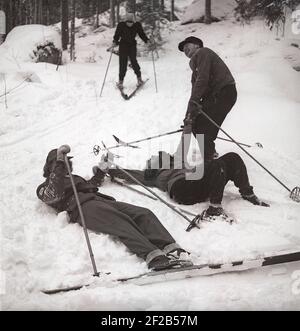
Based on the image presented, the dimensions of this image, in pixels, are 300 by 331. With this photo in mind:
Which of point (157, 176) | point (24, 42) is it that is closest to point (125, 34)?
point (24, 42)

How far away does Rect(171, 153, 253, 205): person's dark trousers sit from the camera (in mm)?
4562

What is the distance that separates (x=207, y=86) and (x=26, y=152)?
9.60 ft

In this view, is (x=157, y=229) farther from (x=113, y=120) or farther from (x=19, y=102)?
(x=19, y=102)

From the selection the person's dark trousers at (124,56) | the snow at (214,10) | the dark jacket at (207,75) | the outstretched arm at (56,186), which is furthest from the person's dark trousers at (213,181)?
the snow at (214,10)

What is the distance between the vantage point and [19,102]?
27.1 ft

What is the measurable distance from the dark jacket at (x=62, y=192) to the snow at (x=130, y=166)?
0.13 meters

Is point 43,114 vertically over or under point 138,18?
under

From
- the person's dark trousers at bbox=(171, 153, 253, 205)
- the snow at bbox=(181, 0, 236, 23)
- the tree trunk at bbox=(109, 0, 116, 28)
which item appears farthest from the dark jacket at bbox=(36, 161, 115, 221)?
the tree trunk at bbox=(109, 0, 116, 28)

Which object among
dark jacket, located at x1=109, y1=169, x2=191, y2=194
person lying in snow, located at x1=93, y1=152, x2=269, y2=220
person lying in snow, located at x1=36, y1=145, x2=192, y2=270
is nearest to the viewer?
person lying in snow, located at x1=36, y1=145, x2=192, y2=270

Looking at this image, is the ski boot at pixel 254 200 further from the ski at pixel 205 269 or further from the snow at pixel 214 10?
the snow at pixel 214 10

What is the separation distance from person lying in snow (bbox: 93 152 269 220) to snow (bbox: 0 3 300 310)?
15cm

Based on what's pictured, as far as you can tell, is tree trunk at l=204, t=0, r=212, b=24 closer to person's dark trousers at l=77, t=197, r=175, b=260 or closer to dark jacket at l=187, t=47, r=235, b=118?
dark jacket at l=187, t=47, r=235, b=118

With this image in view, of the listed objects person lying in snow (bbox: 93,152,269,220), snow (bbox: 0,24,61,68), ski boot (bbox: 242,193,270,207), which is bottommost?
ski boot (bbox: 242,193,270,207)
